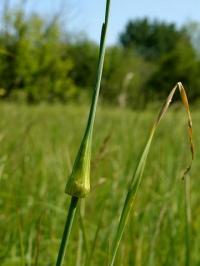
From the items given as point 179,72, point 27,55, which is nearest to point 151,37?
point 179,72

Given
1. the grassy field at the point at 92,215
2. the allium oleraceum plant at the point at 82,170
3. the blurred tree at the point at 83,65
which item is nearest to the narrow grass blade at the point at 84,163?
the allium oleraceum plant at the point at 82,170

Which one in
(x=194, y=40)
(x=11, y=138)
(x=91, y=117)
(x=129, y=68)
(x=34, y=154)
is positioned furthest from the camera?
(x=194, y=40)

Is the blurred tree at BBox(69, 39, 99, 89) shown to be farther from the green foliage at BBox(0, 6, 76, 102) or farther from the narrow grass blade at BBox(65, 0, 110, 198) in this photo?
the narrow grass blade at BBox(65, 0, 110, 198)

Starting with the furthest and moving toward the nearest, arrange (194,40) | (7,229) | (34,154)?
(194,40)
(34,154)
(7,229)

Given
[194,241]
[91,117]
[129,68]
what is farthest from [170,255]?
[129,68]

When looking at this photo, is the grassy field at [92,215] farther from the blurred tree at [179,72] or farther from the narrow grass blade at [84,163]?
the blurred tree at [179,72]

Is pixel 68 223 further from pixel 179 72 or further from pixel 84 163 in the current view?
pixel 179 72

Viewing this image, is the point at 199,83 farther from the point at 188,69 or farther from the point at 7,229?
the point at 7,229

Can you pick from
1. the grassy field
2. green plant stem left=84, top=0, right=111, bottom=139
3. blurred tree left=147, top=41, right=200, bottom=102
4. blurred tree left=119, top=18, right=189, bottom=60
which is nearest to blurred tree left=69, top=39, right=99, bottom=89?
blurred tree left=147, top=41, right=200, bottom=102
